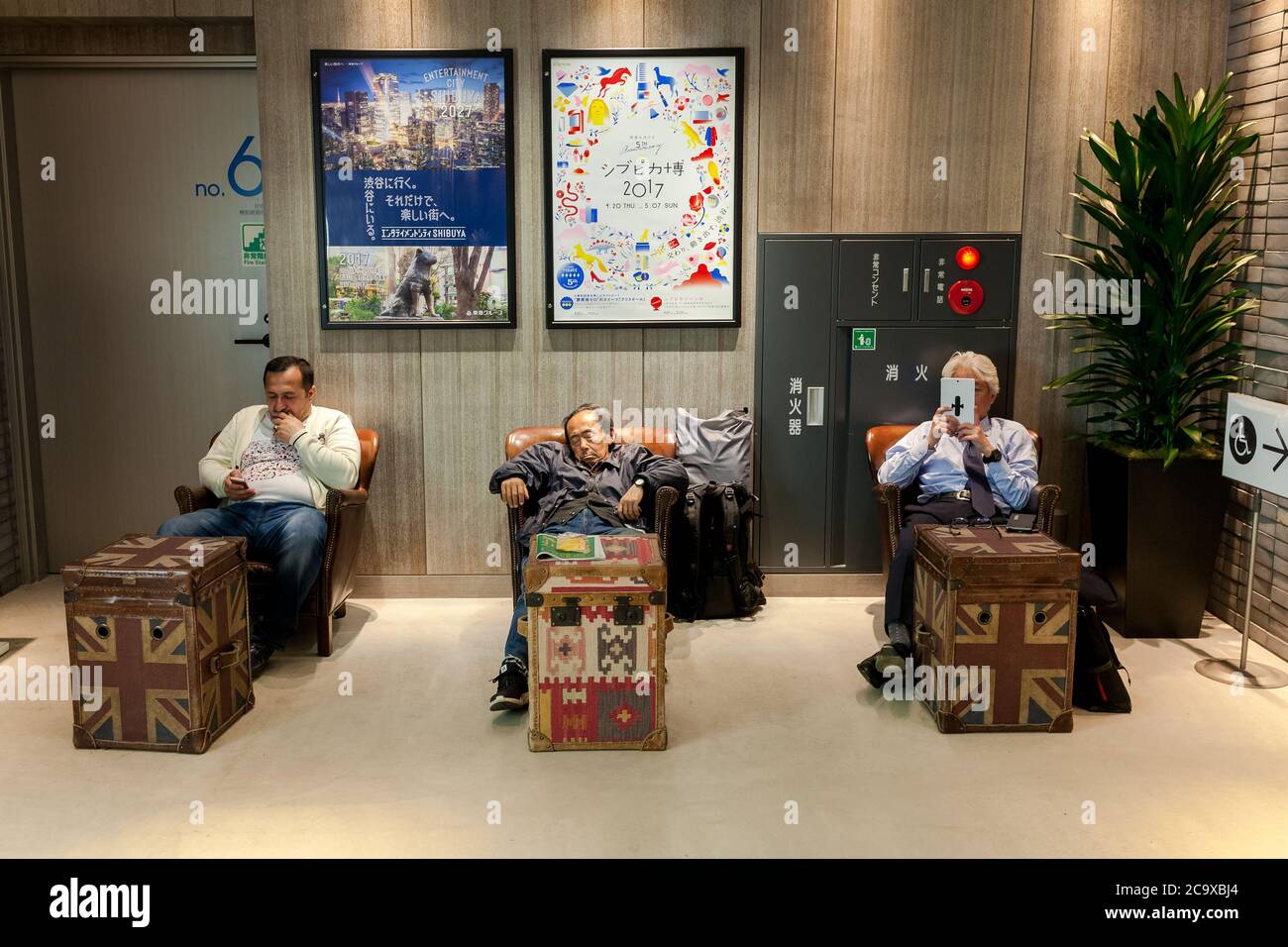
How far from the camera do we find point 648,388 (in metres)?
5.31

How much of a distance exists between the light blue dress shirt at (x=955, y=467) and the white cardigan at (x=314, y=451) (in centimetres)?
216

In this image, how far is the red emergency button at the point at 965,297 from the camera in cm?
520

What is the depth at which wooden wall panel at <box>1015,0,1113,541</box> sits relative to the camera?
5.06m

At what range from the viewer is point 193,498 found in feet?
15.3

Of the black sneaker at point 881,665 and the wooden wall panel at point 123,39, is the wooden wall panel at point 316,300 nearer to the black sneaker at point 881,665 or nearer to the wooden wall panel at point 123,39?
the wooden wall panel at point 123,39

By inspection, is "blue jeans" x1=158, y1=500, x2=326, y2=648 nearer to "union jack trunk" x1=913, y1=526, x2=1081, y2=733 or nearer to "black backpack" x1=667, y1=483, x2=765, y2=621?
"black backpack" x1=667, y1=483, x2=765, y2=621

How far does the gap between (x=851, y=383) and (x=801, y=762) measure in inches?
83.3

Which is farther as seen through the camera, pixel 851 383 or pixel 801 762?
pixel 851 383

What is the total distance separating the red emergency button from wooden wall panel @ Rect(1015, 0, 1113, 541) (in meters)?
0.20

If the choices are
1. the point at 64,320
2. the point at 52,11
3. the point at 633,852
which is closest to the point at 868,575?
the point at 633,852

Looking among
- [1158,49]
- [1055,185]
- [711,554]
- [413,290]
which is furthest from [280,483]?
[1158,49]

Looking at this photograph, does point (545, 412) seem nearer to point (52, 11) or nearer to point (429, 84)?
point (429, 84)

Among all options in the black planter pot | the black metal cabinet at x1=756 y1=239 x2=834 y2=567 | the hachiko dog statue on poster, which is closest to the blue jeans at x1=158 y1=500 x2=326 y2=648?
the hachiko dog statue on poster

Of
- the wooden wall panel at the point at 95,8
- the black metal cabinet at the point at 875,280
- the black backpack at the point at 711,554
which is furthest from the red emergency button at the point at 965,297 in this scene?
the wooden wall panel at the point at 95,8
